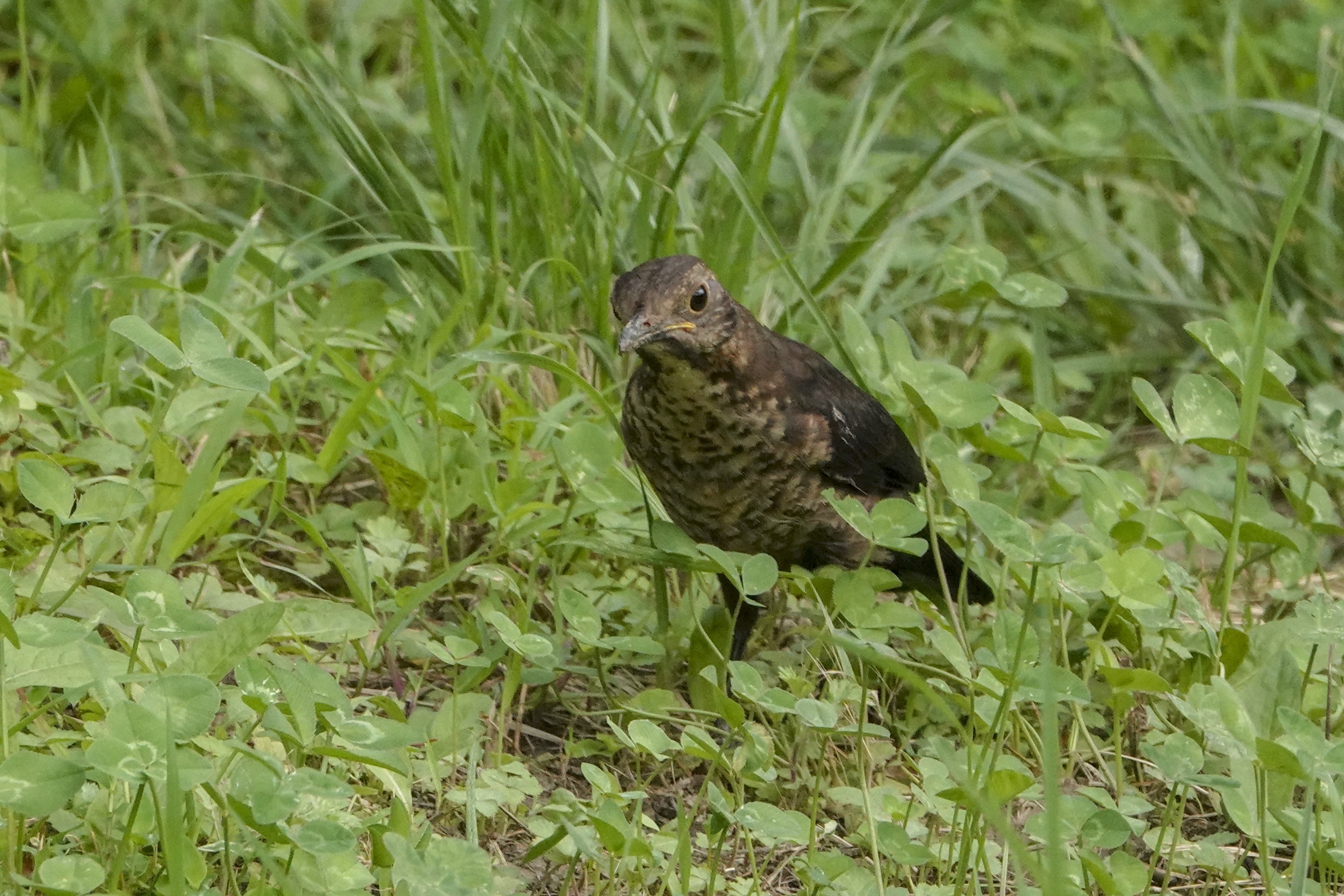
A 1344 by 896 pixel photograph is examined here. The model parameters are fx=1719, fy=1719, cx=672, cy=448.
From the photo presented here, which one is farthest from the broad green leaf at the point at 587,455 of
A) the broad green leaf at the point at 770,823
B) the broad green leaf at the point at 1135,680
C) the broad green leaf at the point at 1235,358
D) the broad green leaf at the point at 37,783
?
the broad green leaf at the point at 37,783

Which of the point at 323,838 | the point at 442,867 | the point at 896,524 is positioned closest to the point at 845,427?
the point at 896,524

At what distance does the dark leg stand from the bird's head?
1.76ft

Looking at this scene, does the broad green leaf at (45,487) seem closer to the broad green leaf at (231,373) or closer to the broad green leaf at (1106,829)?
the broad green leaf at (231,373)

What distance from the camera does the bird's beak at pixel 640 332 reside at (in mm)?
3340

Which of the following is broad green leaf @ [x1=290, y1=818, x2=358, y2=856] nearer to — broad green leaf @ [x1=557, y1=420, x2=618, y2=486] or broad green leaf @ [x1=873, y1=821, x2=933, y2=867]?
broad green leaf @ [x1=873, y1=821, x2=933, y2=867]

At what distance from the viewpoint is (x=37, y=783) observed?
2.32 metres

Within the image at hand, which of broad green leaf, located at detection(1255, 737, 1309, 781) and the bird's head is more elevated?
the bird's head

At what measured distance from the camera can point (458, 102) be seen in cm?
612

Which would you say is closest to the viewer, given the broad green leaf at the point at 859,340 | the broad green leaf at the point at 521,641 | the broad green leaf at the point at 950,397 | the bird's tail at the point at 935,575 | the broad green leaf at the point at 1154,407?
the broad green leaf at the point at 521,641

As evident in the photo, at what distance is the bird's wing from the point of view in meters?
3.71

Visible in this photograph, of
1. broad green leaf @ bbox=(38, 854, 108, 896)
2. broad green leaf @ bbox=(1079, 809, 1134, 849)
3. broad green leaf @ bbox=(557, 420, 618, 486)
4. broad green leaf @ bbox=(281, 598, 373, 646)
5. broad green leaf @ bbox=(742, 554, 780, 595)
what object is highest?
broad green leaf @ bbox=(557, 420, 618, 486)

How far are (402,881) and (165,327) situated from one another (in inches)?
84.0

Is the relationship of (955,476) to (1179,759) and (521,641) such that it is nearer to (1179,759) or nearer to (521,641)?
(1179,759)

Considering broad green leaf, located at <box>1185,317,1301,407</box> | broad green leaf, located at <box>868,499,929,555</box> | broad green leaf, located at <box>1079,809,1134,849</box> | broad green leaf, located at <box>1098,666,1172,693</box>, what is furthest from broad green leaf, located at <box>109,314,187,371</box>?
broad green leaf, located at <box>1185,317,1301,407</box>
